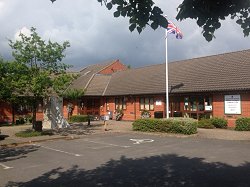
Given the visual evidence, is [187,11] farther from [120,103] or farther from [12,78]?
[120,103]

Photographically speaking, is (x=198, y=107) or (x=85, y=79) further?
(x=85, y=79)

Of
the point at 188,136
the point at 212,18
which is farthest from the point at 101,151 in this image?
the point at 212,18

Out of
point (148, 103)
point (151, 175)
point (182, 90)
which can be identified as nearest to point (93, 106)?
point (148, 103)

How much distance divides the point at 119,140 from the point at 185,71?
15.5 meters

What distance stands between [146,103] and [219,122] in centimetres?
1058

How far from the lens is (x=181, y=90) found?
1222 inches

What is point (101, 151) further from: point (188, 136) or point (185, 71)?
point (185, 71)

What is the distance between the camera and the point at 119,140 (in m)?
20.7

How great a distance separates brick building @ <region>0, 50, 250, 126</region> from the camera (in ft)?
90.1

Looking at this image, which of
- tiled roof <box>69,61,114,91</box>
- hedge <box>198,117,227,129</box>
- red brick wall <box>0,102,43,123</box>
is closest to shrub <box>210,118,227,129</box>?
hedge <box>198,117,227,129</box>

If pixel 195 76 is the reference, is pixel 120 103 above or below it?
below

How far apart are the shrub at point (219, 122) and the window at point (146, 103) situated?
913 centimetres

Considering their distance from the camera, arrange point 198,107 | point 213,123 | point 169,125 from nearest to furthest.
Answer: point 169,125
point 213,123
point 198,107

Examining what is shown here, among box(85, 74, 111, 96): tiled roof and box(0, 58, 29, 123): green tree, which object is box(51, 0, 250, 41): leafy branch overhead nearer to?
box(0, 58, 29, 123): green tree
